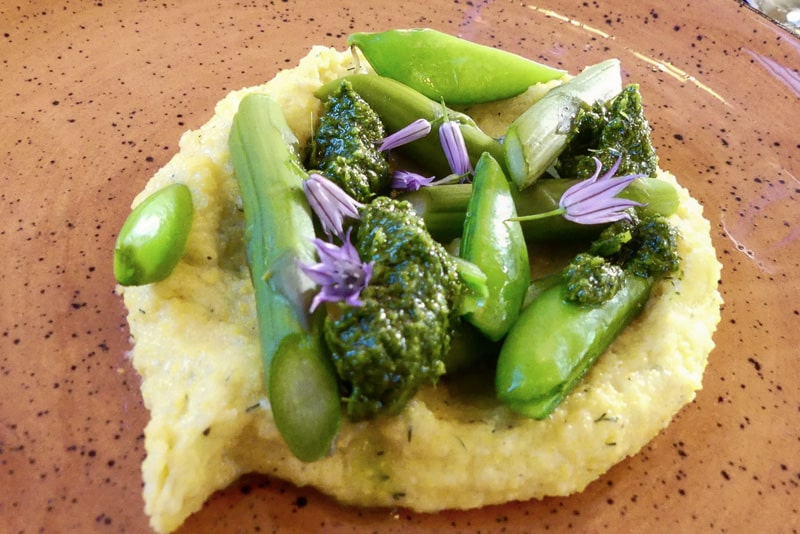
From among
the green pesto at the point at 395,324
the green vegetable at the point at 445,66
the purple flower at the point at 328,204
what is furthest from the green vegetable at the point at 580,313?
the green vegetable at the point at 445,66

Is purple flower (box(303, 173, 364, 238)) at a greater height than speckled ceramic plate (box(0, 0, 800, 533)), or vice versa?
purple flower (box(303, 173, 364, 238))

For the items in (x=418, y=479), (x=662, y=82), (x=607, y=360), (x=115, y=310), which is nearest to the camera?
(x=418, y=479)

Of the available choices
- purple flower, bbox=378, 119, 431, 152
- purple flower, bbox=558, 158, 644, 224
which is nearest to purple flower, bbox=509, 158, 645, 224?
purple flower, bbox=558, 158, 644, 224

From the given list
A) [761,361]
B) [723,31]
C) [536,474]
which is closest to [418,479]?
[536,474]

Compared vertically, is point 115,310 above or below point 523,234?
below

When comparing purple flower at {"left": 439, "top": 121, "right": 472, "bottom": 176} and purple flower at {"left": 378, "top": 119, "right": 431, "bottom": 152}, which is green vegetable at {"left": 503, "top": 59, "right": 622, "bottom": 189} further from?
purple flower at {"left": 378, "top": 119, "right": 431, "bottom": 152}

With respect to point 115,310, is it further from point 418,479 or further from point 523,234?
point 523,234

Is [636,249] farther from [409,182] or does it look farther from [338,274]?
[338,274]

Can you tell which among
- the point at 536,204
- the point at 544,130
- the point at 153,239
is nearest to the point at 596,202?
the point at 536,204
